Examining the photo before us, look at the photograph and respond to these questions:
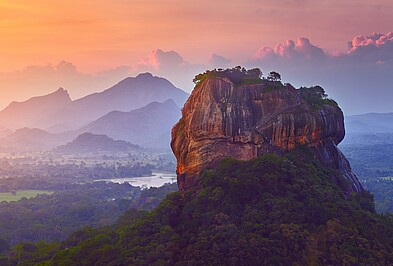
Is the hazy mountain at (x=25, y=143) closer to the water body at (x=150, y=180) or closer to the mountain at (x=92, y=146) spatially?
the mountain at (x=92, y=146)

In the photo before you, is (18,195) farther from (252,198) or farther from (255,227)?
(255,227)

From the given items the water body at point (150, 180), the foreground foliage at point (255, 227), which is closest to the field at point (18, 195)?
the water body at point (150, 180)

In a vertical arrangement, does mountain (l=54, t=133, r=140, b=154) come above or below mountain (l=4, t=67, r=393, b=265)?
above

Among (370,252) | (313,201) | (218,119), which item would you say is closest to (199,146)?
(218,119)

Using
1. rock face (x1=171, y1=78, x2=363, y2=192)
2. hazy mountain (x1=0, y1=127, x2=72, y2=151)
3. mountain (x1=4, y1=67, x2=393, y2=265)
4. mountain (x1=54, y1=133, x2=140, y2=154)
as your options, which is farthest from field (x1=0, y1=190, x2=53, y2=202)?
hazy mountain (x1=0, y1=127, x2=72, y2=151)

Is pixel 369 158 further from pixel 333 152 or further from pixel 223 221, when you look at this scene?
pixel 223 221

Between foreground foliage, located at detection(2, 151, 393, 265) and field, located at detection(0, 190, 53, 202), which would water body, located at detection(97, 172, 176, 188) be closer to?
field, located at detection(0, 190, 53, 202)

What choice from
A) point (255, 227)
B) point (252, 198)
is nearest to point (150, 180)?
point (252, 198)
